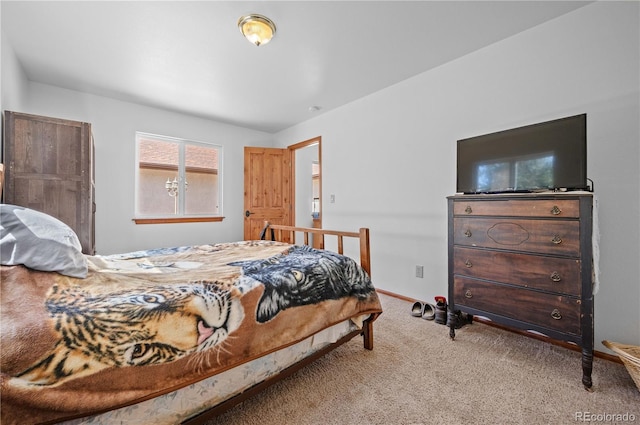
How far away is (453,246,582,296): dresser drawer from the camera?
5.35 feet

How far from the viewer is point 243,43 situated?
235cm

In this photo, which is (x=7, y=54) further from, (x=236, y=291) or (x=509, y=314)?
(x=509, y=314)

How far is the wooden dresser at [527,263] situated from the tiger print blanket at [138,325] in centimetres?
106

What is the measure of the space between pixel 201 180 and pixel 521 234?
4268 mm

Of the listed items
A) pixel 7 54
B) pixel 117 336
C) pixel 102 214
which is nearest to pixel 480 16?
pixel 117 336

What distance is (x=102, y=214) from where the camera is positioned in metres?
3.47

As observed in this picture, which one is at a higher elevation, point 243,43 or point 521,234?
point 243,43

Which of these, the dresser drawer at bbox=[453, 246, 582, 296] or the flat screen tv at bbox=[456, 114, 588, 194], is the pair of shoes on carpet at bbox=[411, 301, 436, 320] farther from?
the flat screen tv at bbox=[456, 114, 588, 194]

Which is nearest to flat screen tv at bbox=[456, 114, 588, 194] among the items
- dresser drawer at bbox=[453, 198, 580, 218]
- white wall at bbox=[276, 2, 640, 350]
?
dresser drawer at bbox=[453, 198, 580, 218]

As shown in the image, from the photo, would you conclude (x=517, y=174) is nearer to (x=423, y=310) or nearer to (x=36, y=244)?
(x=423, y=310)

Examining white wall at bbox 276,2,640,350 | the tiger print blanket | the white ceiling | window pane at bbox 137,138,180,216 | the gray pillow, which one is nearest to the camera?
the tiger print blanket

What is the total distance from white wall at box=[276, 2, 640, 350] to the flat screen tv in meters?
0.38

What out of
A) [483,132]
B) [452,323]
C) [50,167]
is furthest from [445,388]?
[50,167]

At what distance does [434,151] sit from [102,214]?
4136 mm
